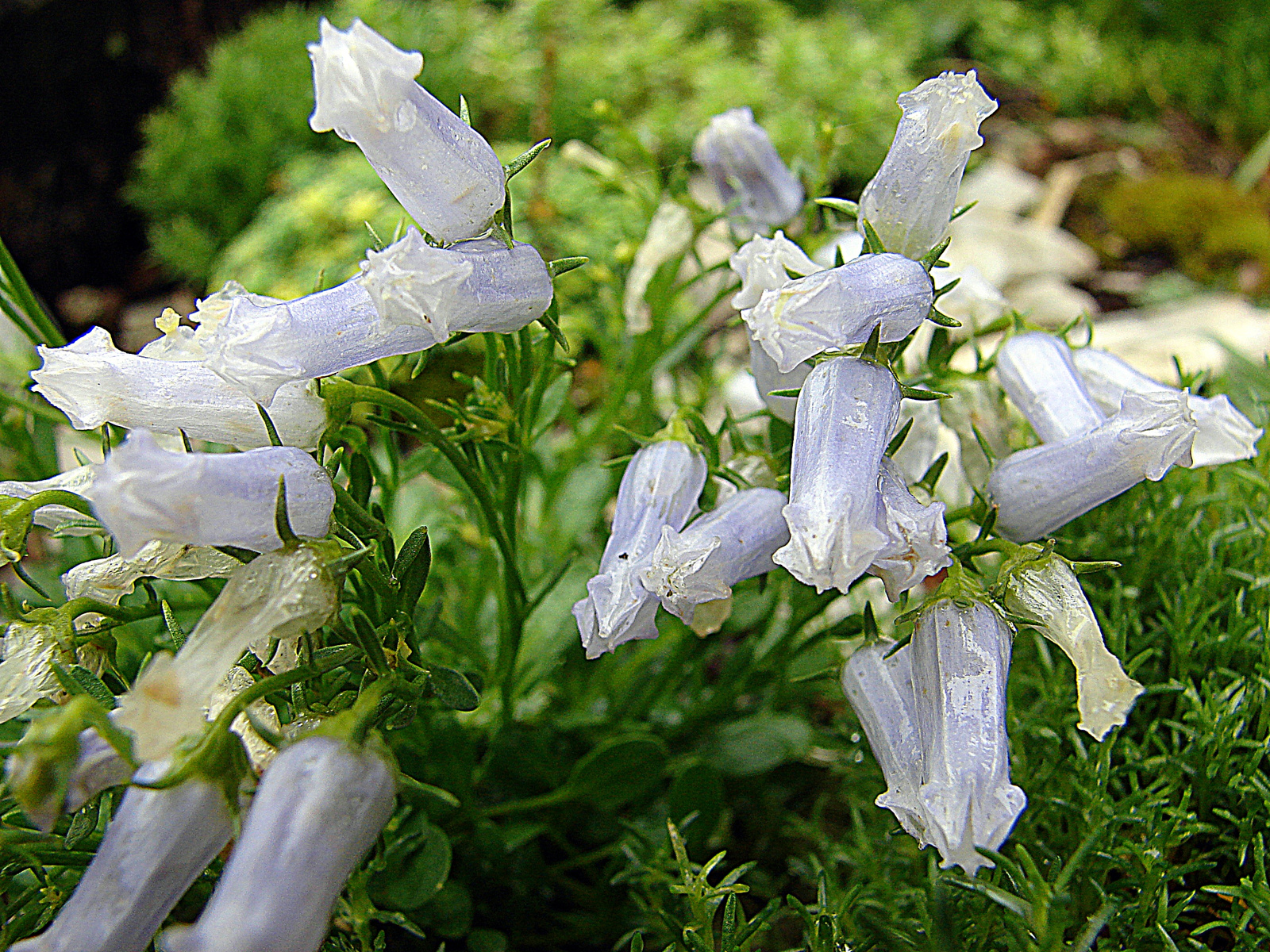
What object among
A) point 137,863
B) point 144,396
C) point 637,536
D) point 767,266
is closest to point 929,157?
point 767,266

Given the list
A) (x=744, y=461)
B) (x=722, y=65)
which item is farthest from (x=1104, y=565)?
(x=722, y=65)

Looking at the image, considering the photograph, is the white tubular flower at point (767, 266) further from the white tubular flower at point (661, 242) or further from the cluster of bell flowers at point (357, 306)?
the white tubular flower at point (661, 242)

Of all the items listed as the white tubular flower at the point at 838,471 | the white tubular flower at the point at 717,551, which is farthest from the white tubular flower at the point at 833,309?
the white tubular flower at the point at 717,551

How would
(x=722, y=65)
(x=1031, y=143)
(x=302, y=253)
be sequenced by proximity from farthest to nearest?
(x=1031, y=143) < (x=722, y=65) < (x=302, y=253)

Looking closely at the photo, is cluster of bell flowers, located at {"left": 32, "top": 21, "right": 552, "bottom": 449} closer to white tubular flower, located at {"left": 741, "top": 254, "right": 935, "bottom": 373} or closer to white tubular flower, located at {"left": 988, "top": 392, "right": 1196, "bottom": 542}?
white tubular flower, located at {"left": 741, "top": 254, "right": 935, "bottom": 373}

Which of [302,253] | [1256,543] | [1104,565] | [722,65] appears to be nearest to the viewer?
[1104,565]

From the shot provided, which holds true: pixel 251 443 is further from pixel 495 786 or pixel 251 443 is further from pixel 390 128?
pixel 495 786

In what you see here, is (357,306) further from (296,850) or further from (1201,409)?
(1201,409)
